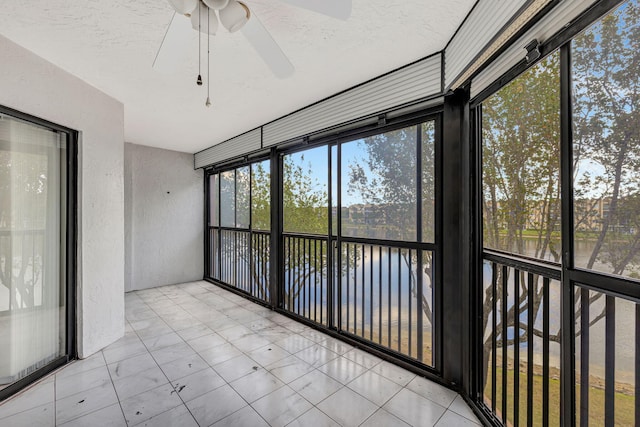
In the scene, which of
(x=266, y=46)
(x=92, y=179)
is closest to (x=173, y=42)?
(x=266, y=46)

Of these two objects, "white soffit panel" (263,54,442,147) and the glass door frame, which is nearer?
"white soffit panel" (263,54,442,147)

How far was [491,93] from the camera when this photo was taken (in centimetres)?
167

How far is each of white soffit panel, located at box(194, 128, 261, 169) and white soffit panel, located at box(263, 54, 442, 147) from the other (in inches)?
24.4

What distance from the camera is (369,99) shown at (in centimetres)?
247

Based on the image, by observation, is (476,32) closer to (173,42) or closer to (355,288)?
(173,42)

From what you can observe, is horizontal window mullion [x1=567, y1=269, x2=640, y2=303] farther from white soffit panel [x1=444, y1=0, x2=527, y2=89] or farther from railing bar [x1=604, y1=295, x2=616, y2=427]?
white soffit panel [x1=444, y1=0, x2=527, y2=89]

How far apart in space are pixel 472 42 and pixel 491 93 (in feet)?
1.06

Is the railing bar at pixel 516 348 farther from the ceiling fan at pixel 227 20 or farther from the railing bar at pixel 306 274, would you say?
the railing bar at pixel 306 274

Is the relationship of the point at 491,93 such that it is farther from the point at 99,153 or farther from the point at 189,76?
the point at 99,153

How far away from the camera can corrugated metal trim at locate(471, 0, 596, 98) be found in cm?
110

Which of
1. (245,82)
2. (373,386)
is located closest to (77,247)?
(245,82)

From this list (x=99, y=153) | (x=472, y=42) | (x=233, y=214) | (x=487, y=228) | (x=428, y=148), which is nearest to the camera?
(x=472, y=42)

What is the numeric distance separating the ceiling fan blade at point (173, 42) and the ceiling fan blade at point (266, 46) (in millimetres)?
296

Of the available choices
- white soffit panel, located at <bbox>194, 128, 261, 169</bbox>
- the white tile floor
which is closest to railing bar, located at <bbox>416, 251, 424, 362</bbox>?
the white tile floor
